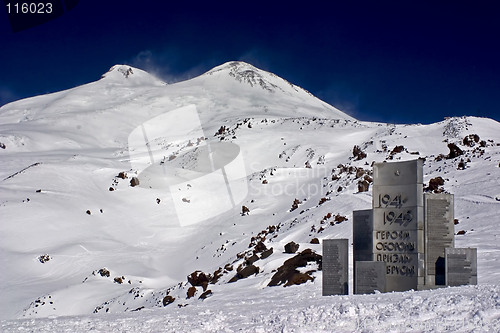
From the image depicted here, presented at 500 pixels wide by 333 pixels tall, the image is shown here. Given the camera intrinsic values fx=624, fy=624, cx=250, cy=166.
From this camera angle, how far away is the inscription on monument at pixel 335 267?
1731 cm

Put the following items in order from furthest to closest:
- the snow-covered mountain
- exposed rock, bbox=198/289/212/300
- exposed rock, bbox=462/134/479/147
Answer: exposed rock, bbox=462/134/479/147 → exposed rock, bbox=198/289/212/300 → the snow-covered mountain

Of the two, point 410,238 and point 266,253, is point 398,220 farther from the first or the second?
point 266,253

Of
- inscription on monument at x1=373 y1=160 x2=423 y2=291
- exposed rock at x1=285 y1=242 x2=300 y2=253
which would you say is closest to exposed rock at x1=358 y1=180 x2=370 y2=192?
exposed rock at x1=285 y1=242 x2=300 y2=253

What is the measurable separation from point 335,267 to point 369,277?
1156mm

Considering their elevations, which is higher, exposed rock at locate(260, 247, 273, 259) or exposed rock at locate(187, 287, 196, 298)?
exposed rock at locate(260, 247, 273, 259)

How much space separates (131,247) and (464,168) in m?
19.9

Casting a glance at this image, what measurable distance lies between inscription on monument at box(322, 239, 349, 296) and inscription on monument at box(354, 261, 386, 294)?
0.56 metres

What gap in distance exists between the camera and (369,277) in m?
16.7

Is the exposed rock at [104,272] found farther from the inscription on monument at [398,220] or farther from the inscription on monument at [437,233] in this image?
the inscription on monument at [437,233]

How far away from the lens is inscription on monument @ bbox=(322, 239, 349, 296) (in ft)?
56.8

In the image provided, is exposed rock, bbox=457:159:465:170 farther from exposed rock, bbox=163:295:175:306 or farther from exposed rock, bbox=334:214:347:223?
exposed rock, bbox=163:295:175:306

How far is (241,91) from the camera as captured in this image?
11400 centimetres

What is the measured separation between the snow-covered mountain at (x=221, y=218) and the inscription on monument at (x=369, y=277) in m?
1.22

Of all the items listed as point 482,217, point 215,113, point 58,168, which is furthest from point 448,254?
point 215,113
